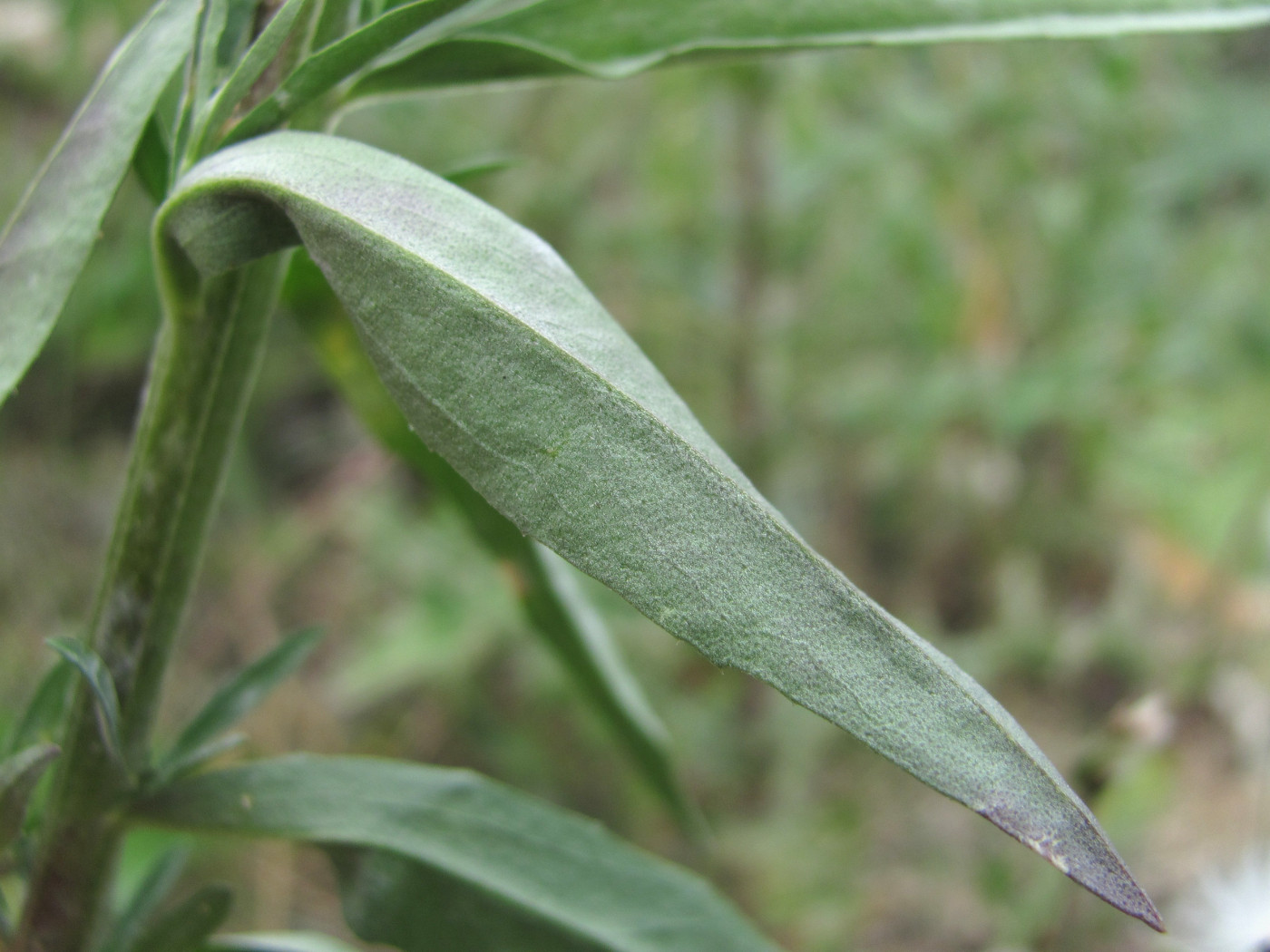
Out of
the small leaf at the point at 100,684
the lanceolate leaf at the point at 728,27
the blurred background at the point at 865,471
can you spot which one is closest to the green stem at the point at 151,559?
the small leaf at the point at 100,684

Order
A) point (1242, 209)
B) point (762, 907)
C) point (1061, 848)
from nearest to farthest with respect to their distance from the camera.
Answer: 1. point (1061, 848)
2. point (762, 907)
3. point (1242, 209)

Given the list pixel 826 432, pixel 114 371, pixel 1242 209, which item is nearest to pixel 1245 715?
pixel 826 432

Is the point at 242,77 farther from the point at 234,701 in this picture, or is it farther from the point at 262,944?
the point at 262,944

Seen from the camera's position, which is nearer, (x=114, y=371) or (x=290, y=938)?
(x=290, y=938)

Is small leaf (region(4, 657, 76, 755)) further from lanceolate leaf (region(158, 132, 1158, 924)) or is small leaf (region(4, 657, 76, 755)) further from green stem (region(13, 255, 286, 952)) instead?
lanceolate leaf (region(158, 132, 1158, 924))

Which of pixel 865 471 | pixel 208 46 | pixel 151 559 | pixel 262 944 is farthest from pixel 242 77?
pixel 865 471

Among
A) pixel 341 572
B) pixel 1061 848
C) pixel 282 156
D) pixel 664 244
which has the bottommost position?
pixel 1061 848

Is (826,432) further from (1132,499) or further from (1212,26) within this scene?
(1212,26)
